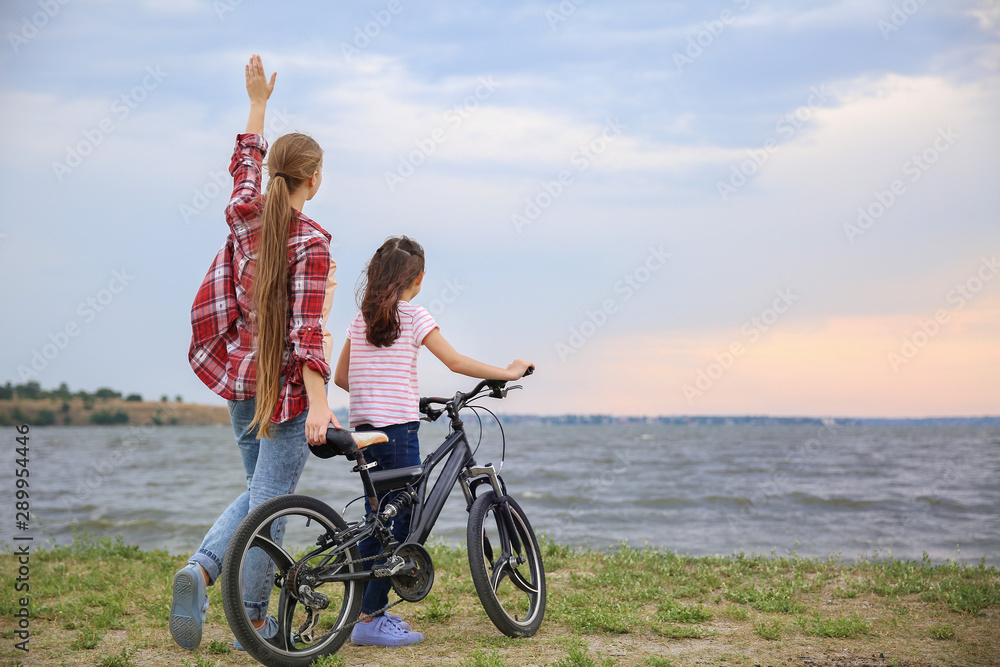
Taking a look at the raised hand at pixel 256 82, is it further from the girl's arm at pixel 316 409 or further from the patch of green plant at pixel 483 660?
the patch of green plant at pixel 483 660

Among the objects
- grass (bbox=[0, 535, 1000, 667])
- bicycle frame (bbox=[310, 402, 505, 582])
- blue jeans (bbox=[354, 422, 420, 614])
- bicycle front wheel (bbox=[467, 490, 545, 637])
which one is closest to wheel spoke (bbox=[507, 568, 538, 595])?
bicycle front wheel (bbox=[467, 490, 545, 637])

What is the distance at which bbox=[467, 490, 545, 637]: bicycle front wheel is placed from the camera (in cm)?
406

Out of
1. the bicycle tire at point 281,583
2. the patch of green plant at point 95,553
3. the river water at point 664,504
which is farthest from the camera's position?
the river water at point 664,504

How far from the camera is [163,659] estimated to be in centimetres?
396

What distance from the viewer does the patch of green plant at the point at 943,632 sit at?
14.5 ft

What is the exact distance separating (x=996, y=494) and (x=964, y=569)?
1956 centimetres

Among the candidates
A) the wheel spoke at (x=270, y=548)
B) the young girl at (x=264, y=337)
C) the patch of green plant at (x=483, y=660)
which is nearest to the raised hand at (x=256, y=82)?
the young girl at (x=264, y=337)

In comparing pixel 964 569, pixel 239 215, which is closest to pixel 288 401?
pixel 239 215

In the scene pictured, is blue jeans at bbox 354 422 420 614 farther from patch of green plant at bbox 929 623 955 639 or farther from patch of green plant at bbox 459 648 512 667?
patch of green plant at bbox 929 623 955 639

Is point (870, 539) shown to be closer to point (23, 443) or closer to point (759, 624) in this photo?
point (759, 624)

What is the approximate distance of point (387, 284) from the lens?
4098 millimetres

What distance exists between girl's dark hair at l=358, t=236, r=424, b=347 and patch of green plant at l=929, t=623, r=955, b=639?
355cm

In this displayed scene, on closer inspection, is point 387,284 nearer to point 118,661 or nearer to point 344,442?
point 344,442

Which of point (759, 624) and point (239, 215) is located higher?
point (239, 215)
